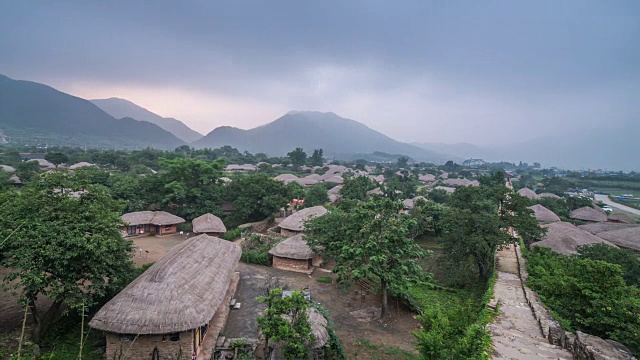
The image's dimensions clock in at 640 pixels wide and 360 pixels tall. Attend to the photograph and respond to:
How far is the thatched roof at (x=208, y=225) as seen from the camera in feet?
75.3

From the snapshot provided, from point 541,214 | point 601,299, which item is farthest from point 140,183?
point 541,214

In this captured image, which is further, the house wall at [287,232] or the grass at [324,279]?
the house wall at [287,232]

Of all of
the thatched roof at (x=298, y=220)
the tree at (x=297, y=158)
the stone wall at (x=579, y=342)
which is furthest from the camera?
the tree at (x=297, y=158)

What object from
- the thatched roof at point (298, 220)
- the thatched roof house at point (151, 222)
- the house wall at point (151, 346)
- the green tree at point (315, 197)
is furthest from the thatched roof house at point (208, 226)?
the house wall at point (151, 346)

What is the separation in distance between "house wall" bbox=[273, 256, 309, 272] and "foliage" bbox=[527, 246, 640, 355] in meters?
11.5

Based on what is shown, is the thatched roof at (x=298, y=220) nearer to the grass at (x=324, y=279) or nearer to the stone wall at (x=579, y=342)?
the grass at (x=324, y=279)

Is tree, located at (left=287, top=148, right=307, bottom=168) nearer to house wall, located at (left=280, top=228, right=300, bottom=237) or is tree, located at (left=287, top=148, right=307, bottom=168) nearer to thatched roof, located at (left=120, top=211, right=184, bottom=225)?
thatched roof, located at (left=120, top=211, right=184, bottom=225)

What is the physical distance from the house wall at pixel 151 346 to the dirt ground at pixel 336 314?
7.06 feet

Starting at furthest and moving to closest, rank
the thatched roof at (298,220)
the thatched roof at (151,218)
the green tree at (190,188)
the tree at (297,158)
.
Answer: the tree at (297,158)
the green tree at (190,188)
the thatched roof at (298,220)
the thatched roof at (151,218)

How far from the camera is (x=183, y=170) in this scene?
93.0 ft

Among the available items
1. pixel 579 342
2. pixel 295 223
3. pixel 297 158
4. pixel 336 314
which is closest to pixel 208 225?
pixel 295 223

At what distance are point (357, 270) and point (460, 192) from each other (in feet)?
51.9

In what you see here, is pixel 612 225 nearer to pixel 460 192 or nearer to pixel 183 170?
pixel 460 192

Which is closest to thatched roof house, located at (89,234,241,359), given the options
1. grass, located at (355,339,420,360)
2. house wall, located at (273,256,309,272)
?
grass, located at (355,339,420,360)
